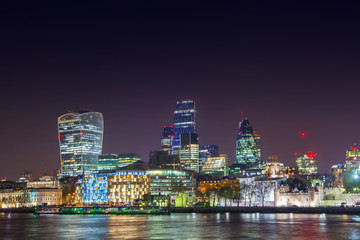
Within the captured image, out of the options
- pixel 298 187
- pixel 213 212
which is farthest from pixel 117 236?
pixel 298 187

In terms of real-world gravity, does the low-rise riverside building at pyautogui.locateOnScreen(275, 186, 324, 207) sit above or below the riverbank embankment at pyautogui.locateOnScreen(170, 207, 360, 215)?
above

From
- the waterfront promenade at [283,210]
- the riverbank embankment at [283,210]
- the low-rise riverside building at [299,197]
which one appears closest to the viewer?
the waterfront promenade at [283,210]

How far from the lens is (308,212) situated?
158 meters

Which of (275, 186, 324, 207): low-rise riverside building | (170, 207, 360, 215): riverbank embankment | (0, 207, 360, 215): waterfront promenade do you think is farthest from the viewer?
(275, 186, 324, 207): low-rise riverside building

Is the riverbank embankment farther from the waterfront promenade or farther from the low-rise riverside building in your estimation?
the low-rise riverside building

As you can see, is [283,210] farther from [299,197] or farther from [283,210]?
[299,197]

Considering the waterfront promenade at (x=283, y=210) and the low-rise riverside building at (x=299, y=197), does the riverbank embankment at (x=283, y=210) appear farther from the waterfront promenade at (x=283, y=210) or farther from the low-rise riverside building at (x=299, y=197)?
the low-rise riverside building at (x=299, y=197)

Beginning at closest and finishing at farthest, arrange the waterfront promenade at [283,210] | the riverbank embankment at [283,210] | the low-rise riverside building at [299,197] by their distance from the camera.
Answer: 1. the waterfront promenade at [283,210]
2. the riverbank embankment at [283,210]
3. the low-rise riverside building at [299,197]

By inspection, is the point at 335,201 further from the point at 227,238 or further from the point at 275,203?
the point at 227,238

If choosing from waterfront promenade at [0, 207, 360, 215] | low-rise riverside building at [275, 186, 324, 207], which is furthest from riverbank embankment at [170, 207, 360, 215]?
low-rise riverside building at [275, 186, 324, 207]

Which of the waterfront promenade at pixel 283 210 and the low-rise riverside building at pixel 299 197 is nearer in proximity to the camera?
the waterfront promenade at pixel 283 210

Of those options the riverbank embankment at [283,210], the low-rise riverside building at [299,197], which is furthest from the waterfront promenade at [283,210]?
the low-rise riverside building at [299,197]

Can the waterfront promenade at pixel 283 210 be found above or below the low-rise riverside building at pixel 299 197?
below

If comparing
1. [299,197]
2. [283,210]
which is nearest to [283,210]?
[283,210]
